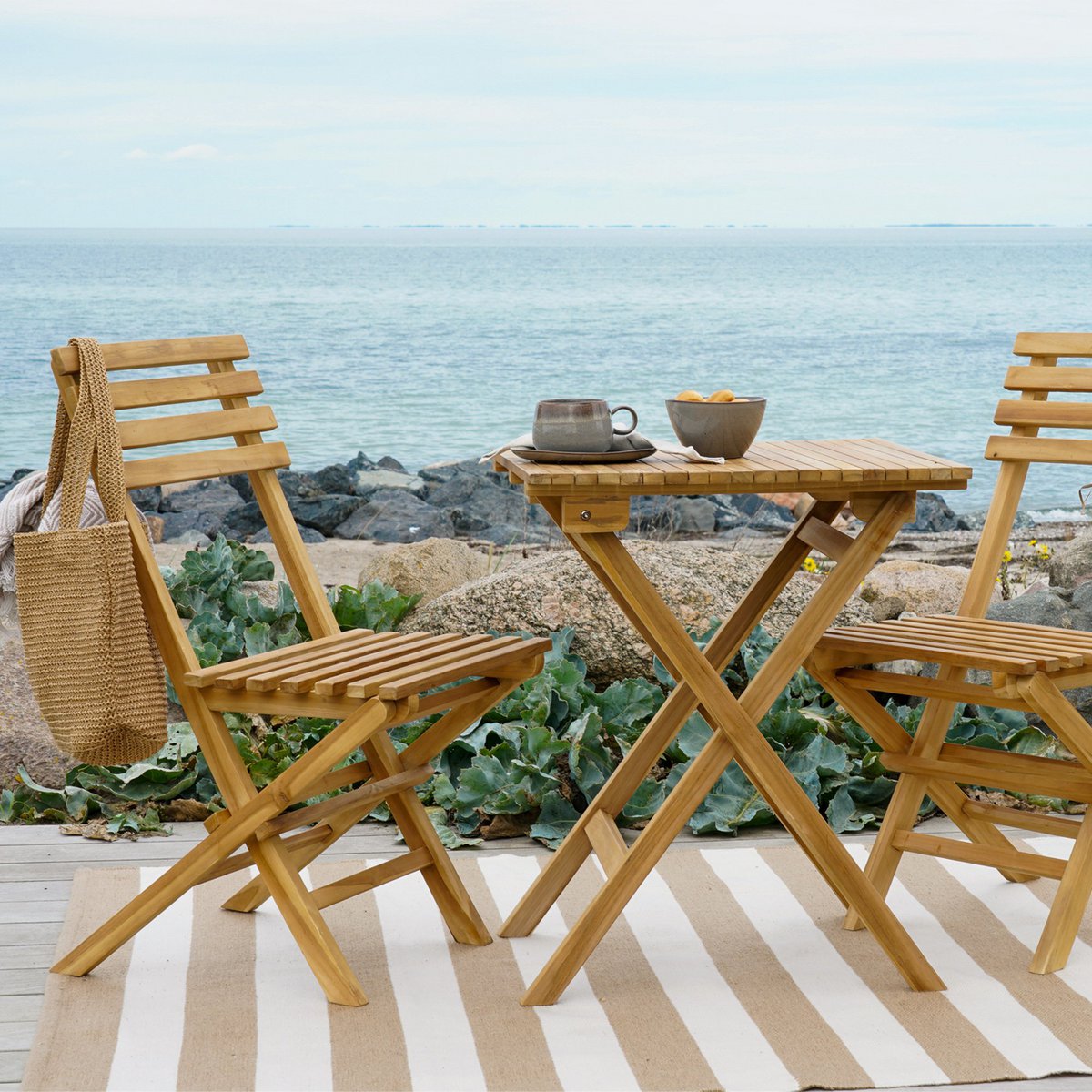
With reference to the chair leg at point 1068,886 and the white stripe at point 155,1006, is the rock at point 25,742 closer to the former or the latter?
the white stripe at point 155,1006

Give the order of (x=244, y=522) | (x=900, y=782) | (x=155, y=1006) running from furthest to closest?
(x=244, y=522) < (x=900, y=782) < (x=155, y=1006)

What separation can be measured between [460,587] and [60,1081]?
2232mm

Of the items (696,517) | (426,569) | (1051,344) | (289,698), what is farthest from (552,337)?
(289,698)

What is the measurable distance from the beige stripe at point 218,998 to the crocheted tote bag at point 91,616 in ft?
1.59

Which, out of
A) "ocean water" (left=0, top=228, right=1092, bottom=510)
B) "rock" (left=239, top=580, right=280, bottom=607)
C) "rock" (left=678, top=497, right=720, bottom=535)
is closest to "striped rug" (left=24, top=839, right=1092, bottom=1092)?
"rock" (left=239, top=580, right=280, bottom=607)

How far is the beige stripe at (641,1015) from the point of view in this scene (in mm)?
2309

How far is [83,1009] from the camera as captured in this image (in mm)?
2521

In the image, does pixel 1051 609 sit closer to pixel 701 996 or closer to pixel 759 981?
pixel 759 981

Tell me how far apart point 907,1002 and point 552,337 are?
2987cm

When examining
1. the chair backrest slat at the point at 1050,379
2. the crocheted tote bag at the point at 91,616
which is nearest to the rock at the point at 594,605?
the chair backrest slat at the point at 1050,379

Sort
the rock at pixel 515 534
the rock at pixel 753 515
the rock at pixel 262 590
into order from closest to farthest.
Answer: the rock at pixel 262 590 < the rock at pixel 515 534 < the rock at pixel 753 515

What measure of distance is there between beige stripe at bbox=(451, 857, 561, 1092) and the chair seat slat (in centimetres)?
111

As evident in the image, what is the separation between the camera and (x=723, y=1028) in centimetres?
248

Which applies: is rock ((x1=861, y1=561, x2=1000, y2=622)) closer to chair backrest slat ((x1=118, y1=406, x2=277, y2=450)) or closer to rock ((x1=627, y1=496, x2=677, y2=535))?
chair backrest slat ((x1=118, y1=406, x2=277, y2=450))
